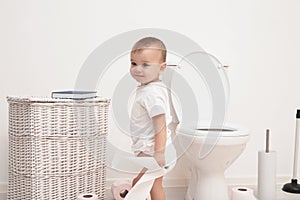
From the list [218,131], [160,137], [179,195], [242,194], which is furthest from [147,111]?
[179,195]

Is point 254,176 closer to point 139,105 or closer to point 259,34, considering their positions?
point 259,34

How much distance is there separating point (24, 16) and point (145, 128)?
102 cm

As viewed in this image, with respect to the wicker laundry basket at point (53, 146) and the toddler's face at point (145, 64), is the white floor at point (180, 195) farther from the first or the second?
the toddler's face at point (145, 64)

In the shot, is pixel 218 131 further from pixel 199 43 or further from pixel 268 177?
pixel 199 43

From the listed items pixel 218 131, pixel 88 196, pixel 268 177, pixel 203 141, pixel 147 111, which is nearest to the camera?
pixel 147 111

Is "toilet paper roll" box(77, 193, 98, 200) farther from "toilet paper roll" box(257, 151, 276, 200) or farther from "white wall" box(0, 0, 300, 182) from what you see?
"toilet paper roll" box(257, 151, 276, 200)

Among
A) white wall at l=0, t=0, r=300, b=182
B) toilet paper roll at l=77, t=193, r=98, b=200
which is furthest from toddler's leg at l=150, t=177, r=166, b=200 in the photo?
white wall at l=0, t=0, r=300, b=182

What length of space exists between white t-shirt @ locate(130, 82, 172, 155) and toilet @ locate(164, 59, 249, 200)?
30 centimetres

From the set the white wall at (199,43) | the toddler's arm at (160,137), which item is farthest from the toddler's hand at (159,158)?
the white wall at (199,43)

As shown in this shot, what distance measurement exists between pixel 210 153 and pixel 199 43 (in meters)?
0.77

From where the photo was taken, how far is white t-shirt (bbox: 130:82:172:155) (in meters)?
1.69

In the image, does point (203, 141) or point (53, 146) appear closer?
point (53, 146)

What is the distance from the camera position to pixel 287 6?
2525 millimetres

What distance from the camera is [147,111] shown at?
1701 millimetres
